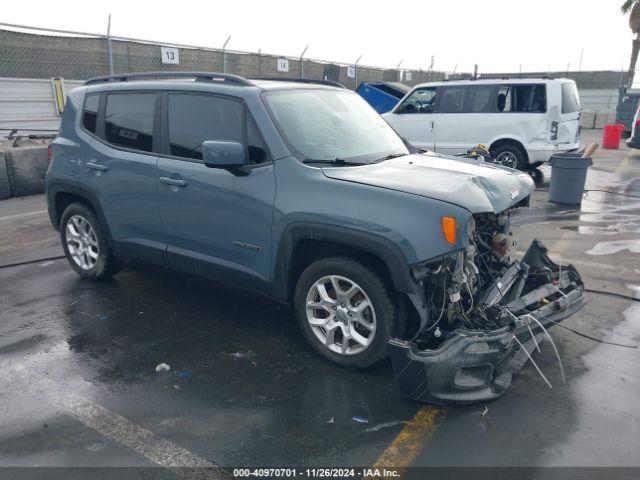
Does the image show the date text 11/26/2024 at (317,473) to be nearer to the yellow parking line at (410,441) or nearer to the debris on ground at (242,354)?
the yellow parking line at (410,441)

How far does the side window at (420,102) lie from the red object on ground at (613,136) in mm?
9118

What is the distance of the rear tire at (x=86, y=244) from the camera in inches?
210

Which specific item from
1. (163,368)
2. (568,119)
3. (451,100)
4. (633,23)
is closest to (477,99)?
(451,100)

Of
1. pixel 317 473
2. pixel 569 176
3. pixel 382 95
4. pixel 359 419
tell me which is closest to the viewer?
pixel 317 473

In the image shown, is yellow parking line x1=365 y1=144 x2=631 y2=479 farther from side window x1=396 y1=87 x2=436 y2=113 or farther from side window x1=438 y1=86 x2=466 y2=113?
side window x1=396 y1=87 x2=436 y2=113

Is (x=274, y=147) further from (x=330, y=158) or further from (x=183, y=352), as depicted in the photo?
(x=183, y=352)

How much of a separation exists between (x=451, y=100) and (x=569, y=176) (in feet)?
12.9

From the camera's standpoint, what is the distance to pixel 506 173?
Result: 13.9 ft

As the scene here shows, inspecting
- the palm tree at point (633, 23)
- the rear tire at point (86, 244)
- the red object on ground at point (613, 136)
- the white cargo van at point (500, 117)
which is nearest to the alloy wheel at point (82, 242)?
the rear tire at point (86, 244)

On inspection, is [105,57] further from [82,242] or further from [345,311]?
[345,311]

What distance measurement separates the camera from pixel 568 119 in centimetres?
Answer: 1120

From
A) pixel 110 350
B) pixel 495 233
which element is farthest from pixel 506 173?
pixel 110 350

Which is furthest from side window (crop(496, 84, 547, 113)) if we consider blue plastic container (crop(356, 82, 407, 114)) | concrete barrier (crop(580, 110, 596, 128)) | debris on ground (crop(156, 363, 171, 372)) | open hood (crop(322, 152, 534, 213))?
concrete barrier (crop(580, 110, 596, 128))

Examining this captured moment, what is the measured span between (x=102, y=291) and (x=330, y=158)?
2.78m
